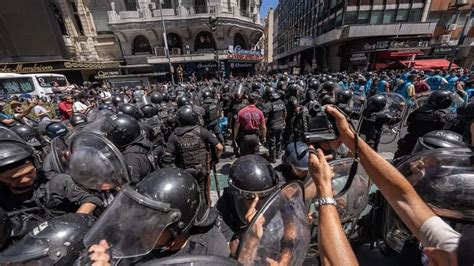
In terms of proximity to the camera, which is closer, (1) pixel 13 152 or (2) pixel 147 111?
(1) pixel 13 152

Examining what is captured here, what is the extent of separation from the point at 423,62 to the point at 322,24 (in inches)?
539

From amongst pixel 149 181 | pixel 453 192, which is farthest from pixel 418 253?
pixel 149 181

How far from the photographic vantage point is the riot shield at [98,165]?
6.44ft

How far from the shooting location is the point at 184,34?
28.1 m

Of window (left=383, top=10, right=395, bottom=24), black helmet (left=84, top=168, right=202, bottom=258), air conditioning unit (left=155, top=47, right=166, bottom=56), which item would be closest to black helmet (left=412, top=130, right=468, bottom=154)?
black helmet (left=84, top=168, right=202, bottom=258)

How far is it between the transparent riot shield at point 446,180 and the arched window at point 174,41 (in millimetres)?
31165

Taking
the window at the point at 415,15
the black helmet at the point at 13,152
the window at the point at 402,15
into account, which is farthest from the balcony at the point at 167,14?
the black helmet at the point at 13,152

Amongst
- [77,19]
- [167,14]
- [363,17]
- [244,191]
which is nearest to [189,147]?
[244,191]

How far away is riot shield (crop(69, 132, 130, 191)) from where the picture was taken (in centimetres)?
196

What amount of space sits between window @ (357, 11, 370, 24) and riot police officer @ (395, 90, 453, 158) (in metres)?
25.9

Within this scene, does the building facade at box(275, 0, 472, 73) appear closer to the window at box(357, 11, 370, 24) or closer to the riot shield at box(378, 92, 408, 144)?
the window at box(357, 11, 370, 24)

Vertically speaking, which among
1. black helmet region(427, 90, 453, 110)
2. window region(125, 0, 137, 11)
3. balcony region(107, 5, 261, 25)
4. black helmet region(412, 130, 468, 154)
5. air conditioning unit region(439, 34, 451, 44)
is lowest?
black helmet region(412, 130, 468, 154)

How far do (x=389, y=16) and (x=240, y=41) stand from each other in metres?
18.4

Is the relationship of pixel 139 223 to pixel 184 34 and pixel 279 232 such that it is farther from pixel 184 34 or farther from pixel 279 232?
pixel 184 34
